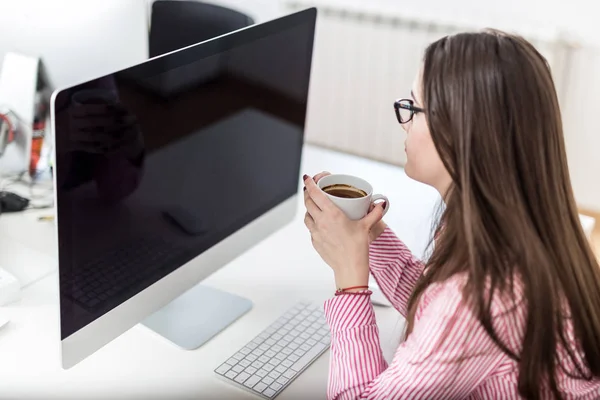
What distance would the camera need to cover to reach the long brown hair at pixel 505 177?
0.94m

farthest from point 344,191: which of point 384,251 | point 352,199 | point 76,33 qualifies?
point 76,33

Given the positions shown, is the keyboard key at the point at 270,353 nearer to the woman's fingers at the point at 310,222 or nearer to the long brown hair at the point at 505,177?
the woman's fingers at the point at 310,222

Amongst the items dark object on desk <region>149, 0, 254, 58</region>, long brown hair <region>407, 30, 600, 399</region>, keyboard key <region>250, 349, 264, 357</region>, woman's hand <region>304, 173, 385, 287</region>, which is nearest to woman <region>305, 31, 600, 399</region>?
long brown hair <region>407, 30, 600, 399</region>

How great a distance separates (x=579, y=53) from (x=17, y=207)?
2029 mm

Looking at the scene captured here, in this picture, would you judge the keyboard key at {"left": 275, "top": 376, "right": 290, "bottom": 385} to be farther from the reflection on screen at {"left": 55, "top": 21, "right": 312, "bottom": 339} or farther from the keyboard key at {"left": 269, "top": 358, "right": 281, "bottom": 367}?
the reflection on screen at {"left": 55, "top": 21, "right": 312, "bottom": 339}

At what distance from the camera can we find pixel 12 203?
5.13ft

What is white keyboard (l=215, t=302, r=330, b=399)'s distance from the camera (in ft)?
3.77

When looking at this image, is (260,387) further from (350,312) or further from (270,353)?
(350,312)

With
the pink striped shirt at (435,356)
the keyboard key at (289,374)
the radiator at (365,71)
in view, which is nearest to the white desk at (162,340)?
the keyboard key at (289,374)

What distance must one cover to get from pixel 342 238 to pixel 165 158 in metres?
0.28

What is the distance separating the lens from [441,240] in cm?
104

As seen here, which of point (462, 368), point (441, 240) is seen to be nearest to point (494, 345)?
point (462, 368)

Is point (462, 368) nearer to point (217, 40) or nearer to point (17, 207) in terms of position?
point (217, 40)

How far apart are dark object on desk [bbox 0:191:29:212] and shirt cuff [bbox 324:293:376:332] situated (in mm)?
801
